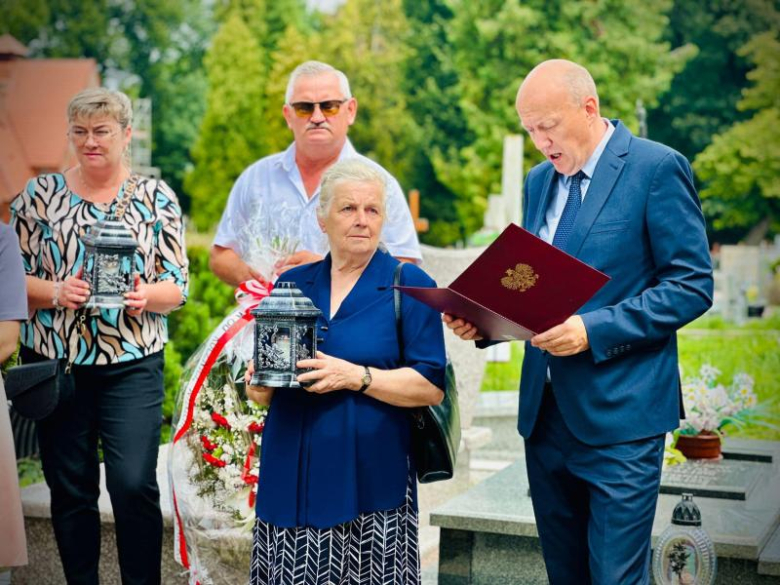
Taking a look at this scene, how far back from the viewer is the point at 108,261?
168 inches

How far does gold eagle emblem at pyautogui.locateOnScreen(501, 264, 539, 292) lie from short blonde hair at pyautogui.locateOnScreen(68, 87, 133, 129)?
83.4 inches

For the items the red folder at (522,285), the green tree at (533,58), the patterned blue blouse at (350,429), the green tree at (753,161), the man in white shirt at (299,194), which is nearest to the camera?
the red folder at (522,285)

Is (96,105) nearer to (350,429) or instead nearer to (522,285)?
A: (350,429)

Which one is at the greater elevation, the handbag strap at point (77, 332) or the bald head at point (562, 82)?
the bald head at point (562, 82)

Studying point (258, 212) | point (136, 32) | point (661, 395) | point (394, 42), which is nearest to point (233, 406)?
point (258, 212)

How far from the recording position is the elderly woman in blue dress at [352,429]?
357 cm

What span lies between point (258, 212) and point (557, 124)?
6.02 feet

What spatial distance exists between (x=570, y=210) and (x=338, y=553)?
1364mm

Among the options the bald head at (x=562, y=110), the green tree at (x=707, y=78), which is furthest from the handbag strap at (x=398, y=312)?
the green tree at (x=707, y=78)

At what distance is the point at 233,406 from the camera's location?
502 centimetres

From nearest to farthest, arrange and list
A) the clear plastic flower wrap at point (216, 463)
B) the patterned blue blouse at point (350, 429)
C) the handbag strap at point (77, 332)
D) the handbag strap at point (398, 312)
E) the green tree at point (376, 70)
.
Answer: the patterned blue blouse at point (350, 429) → the handbag strap at point (398, 312) → the handbag strap at point (77, 332) → the clear plastic flower wrap at point (216, 463) → the green tree at point (376, 70)

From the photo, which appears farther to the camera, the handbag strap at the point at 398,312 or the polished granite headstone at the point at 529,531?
the polished granite headstone at the point at 529,531

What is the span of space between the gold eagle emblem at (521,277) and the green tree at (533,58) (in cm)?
3669

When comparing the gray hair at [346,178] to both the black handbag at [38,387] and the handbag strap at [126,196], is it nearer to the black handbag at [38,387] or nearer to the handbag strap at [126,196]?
the handbag strap at [126,196]
